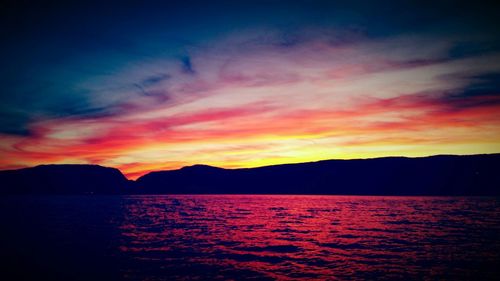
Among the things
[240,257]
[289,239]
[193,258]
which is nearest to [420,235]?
[289,239]

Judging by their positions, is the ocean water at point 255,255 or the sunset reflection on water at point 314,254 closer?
the ocean water at point 255,255

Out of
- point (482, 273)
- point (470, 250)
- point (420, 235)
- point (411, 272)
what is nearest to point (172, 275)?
point (411, 272)

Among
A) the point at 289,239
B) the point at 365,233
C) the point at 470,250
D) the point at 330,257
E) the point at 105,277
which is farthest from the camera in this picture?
the point at 365,233

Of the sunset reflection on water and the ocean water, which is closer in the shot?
the ocean water

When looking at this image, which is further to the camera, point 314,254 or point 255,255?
point 255,255

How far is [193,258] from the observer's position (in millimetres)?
27656

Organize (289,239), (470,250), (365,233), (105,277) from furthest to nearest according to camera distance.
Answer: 1. (365,233)
2. (289,239)
3. (470,250)
4. (105,277)

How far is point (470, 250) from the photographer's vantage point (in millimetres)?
29719

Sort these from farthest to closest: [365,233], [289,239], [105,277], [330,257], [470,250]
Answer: [365,233], [289,239], [470,250], [330,257], [105,277]

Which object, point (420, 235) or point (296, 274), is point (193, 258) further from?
point (420, 235)

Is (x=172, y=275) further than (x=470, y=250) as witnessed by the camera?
No

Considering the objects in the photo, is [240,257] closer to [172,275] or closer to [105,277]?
[172,275]

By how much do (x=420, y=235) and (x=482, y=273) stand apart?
690 inches

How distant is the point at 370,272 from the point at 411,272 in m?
2.85
